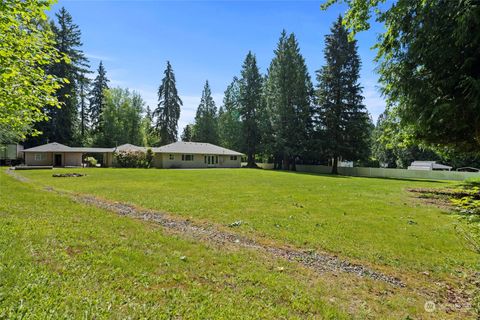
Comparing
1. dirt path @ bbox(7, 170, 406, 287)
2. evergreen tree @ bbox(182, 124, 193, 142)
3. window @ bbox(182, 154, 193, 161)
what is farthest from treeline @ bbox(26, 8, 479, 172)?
dirt path @ bbox(7, 170, 406, 287)

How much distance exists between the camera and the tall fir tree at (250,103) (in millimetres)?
45281

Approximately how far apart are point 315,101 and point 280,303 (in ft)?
123

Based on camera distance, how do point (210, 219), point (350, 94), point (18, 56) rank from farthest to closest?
point (350, 94), point (210, 219), point (18, 56)

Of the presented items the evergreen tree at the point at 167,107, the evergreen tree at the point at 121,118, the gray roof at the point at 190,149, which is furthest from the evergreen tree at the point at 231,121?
the evergreen tree at the point at 121,118

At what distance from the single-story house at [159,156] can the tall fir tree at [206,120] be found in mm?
11090

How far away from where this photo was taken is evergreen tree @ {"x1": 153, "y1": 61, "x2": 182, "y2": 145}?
53.2 metres

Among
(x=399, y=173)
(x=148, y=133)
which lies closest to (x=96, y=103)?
(x=148, y=133)

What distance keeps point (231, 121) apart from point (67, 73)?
27338mm

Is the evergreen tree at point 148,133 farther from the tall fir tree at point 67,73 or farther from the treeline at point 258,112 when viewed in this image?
the tall fir tree at point 67,73

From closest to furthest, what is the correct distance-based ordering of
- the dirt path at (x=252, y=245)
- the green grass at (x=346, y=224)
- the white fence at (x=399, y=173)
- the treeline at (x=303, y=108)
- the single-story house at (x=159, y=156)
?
the dirt path at (x=252, y=245)
the green grass at (x=346, y=224)
the white fence at (x=399, y=173)
the single-story house at (x=159, y=156)
the treeline at (x=303, y=108)

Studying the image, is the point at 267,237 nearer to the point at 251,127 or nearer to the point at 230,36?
the point at 230,36

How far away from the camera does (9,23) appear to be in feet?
16.0

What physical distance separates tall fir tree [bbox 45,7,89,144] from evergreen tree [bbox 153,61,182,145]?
13347 millimetres

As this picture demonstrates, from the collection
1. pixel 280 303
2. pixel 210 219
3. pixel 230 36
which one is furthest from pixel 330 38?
pixel 280 303
